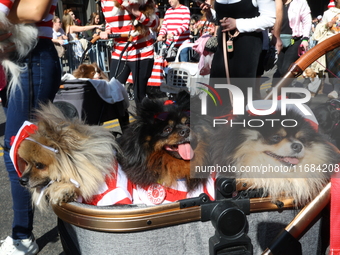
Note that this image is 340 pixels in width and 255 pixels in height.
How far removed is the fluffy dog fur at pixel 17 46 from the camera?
5.47ft

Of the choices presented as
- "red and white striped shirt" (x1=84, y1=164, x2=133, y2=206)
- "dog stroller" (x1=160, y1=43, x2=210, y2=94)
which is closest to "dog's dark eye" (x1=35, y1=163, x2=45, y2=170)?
"red and white striped shirt" (x1=84, y1=164, x2=133, y2=206)

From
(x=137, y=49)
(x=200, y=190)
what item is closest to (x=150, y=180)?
(x=200, y=190)

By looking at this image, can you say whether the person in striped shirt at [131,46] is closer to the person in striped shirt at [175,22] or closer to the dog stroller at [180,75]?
the dog stroller at [180,75]

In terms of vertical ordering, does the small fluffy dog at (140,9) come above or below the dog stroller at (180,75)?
above

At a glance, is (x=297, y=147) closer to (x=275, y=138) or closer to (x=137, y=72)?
(x=275, y=138)

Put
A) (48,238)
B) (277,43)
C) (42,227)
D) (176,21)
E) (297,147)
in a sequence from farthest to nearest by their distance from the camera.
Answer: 1. (176,21)
2. (277,43)
3. (42,227)
4. (48,238)
5. (297,147)

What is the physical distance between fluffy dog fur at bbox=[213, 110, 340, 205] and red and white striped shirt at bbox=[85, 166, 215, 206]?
21cm

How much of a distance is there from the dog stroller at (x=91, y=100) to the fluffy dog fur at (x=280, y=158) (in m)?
1.41

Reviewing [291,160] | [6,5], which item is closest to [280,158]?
[291,160]

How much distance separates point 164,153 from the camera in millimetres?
1558

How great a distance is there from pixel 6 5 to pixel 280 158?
4.52 feet

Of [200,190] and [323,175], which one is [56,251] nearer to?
[200,190]

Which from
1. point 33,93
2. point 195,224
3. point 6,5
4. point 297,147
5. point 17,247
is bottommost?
point 17,247

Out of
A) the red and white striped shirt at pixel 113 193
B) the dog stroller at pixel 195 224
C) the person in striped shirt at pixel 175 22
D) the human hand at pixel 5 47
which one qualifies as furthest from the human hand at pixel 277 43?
the person in striped shirt at pixel 175 22
